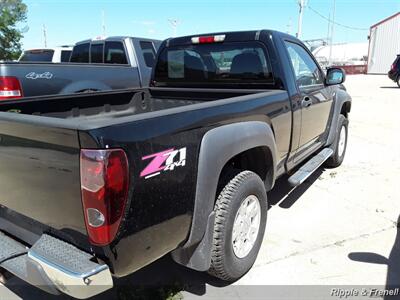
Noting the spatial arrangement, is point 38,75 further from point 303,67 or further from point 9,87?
point 303,67

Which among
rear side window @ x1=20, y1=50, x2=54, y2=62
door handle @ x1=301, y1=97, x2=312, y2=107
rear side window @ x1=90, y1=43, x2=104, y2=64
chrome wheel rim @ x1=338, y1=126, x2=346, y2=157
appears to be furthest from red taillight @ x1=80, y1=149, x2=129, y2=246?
rear side window @ x1=20, y1=50, x2=54, y2=62

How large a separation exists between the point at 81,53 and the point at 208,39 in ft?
18.6

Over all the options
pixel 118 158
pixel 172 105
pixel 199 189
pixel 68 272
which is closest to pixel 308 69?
pixel 172 105

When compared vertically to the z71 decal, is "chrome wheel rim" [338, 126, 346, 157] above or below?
below

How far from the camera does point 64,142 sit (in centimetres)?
193

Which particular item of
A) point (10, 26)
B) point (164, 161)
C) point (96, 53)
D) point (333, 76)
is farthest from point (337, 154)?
point (10, 26)

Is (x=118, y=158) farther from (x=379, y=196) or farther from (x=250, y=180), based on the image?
(x=379, y=196)

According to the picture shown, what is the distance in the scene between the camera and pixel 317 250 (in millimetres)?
3543

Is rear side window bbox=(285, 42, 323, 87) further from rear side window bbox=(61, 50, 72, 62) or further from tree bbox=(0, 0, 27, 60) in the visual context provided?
tree bbox=(0, 0, 27, 60)

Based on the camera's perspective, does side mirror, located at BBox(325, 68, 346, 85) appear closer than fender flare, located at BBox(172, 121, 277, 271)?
No

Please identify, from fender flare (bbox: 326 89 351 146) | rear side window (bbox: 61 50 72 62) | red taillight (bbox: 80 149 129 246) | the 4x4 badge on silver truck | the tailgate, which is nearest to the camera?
red taillight (bbox: 80 149 129 246)

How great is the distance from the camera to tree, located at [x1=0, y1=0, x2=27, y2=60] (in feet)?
101

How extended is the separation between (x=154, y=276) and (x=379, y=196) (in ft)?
10.1

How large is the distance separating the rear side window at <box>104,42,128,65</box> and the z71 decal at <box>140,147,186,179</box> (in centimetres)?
624
